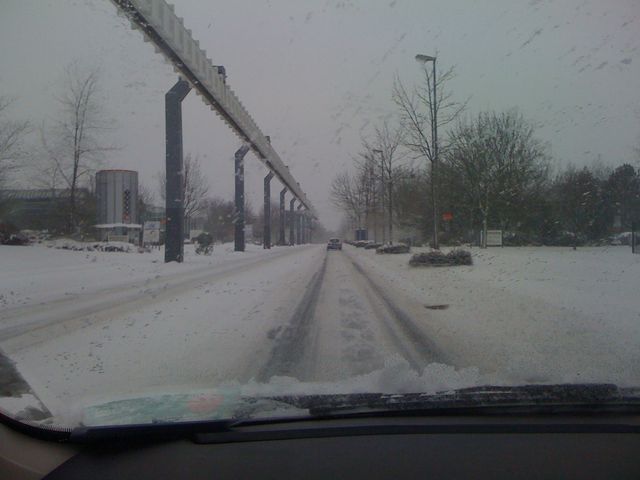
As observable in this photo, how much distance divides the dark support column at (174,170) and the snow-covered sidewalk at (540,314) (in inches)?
432

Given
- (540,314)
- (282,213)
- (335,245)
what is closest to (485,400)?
(540,314)

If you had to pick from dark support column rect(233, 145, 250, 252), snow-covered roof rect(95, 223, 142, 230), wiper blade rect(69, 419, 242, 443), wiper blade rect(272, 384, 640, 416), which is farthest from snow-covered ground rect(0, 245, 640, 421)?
dark support column rect(233, 145, 250, 252)

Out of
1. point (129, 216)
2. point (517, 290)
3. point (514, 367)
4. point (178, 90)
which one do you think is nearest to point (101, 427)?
point (514, 367)

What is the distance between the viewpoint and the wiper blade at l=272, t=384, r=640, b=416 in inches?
131

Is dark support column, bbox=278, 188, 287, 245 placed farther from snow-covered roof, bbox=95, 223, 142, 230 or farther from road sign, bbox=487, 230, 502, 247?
road sign, bbox=487, 230, 502, 247

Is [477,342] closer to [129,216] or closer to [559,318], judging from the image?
[559,318]

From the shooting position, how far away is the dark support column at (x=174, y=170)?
24469 millimetres

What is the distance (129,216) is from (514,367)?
23599 mm

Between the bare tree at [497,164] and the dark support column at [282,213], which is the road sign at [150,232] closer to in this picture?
the bare tree at [497,164]

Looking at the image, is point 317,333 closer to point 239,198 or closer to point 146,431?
point 146,431

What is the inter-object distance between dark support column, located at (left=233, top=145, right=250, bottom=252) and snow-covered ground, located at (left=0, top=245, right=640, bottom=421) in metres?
19.3

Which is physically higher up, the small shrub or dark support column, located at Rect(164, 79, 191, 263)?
dark support column, located at Rect(164, 79, 191, 263)

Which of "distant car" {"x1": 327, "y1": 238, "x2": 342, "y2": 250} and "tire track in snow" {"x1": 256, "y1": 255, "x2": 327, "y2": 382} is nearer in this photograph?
"tire track in snow" {"x1": 256, "y1": 255, "x2": 327, "y2": 382}

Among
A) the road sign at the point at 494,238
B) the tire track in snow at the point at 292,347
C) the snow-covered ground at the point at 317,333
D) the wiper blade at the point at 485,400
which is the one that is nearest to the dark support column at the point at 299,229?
the road sign at the point at 494,238
